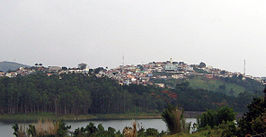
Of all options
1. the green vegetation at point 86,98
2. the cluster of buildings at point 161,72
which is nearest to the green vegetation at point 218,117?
the green vegetation at point 86,98

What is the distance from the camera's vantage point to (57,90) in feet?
247

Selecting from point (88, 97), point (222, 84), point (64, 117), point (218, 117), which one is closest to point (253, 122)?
point (218, 117)

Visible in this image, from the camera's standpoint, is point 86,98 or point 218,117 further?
point 86,98

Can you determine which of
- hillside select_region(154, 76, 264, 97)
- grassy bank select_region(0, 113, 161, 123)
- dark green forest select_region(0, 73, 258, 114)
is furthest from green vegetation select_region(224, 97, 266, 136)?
hillside select_region(154, 76, 264, 97)

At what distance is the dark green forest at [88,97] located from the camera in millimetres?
67438

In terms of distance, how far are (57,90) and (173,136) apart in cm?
6163

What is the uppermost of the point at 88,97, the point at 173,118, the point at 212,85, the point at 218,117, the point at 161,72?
the point at 161,72

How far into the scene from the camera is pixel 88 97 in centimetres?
7294

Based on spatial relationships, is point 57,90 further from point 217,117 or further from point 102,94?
point 217,117

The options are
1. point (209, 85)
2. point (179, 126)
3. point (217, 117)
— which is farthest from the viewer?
point (209, 85)

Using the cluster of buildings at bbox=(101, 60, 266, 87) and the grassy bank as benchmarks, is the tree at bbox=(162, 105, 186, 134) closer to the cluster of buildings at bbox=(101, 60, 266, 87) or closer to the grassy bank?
the grassy bank

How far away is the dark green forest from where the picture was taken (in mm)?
67438

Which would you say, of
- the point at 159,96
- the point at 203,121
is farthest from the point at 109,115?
the point at 203,121

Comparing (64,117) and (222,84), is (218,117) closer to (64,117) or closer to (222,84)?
(64,117)
